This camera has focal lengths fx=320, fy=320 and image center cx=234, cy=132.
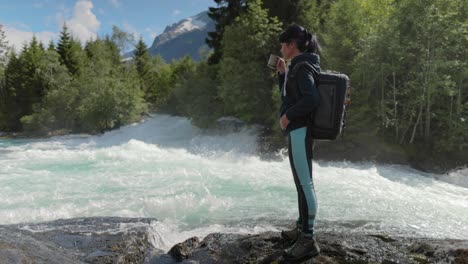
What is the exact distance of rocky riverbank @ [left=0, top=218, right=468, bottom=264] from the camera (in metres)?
3.01

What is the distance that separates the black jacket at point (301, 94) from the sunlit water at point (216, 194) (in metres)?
2.73

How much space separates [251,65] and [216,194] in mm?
11391

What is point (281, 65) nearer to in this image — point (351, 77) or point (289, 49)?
point (289, 49)

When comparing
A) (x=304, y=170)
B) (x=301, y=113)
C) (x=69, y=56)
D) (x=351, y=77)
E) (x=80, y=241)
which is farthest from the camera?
(x=69, y=56)

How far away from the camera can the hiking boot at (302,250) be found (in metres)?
2.86

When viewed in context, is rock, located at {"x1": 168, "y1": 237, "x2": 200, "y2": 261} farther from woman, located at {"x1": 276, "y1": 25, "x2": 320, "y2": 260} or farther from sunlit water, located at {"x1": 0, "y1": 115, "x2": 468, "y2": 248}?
woman, located at {"x1": 276, "y1": 25, "x2": 320, "y2": 260}

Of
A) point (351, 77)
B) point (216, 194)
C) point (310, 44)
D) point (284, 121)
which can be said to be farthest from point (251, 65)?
point (284, 121)

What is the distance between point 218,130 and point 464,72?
510 inches

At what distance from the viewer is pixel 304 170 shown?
3.01 meters

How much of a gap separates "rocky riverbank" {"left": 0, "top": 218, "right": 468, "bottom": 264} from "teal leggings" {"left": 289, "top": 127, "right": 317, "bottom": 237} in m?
0.35

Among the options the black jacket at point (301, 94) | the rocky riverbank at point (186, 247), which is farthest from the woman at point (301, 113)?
the rocky riverbank at point (186, 247)

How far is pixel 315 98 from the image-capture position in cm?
282

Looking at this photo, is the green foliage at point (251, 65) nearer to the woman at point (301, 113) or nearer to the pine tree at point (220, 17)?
the pine tree at point (220, 17)

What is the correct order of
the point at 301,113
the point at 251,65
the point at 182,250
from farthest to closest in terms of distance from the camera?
the point at 251,65 → the point at 182,250 → the point at 301,113
